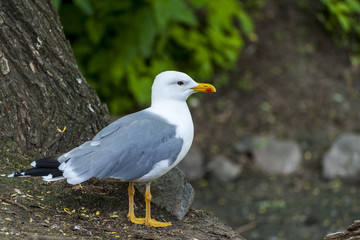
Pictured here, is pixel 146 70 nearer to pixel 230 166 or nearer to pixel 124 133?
pixel 230 166

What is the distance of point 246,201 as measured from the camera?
6.08 meters

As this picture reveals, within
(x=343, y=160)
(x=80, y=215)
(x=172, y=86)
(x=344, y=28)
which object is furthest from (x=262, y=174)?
(x=80, y=215)

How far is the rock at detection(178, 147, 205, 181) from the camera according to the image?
6637 millimetres

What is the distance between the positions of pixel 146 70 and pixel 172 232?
3.88 m

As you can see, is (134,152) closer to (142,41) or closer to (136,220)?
(136,220)

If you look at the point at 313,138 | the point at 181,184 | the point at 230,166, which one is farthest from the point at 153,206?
the point at 313,138

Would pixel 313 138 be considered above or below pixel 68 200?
below

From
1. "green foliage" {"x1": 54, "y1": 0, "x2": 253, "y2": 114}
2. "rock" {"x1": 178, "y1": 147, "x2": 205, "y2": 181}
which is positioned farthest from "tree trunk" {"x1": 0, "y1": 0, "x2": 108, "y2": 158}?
"rock" {"x1": 178, "y1": 147, "x2": 205, "y2": 181}

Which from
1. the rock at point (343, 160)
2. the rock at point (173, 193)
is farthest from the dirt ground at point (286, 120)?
the rock at point (173, 193)

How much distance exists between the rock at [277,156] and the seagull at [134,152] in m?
3.49

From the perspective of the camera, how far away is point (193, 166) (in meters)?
6.69

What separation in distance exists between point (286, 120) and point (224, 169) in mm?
1228

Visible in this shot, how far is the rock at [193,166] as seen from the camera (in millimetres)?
6637

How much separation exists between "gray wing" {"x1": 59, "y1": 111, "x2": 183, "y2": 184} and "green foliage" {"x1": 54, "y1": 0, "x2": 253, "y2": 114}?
3052 mm
